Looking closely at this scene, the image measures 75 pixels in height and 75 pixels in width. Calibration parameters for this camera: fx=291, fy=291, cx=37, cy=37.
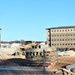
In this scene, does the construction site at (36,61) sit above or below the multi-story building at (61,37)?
below

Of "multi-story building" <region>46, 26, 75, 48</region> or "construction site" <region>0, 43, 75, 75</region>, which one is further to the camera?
"multi-story building" <region>46, 26, 75, 48</region>

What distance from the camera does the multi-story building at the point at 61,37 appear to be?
157 metres

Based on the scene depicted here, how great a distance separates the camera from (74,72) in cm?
1942

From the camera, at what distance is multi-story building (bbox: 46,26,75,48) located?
157 meters

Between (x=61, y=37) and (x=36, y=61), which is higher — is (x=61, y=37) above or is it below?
above

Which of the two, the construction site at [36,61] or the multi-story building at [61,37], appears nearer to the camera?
the construction site at [36,61]

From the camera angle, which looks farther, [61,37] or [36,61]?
[61,37]

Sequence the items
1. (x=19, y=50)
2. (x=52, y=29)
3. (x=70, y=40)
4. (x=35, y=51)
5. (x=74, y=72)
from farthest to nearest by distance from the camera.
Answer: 1. (x=52, y=29)
2. (x=70, y=40)
3. (x=19, y=50)
4. (x=35, y=51)
5. (x=74, y=72)

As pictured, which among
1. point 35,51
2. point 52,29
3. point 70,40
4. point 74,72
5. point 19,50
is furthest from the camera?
point 52,29

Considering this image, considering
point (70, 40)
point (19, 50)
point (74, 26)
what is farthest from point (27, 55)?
point (74, 26)

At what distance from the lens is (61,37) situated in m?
161

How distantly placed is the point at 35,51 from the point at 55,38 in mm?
105008

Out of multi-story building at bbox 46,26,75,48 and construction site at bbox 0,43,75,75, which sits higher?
multi-story building at bbox 46,26,75,48

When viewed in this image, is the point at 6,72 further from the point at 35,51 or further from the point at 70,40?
the point at 70,40
